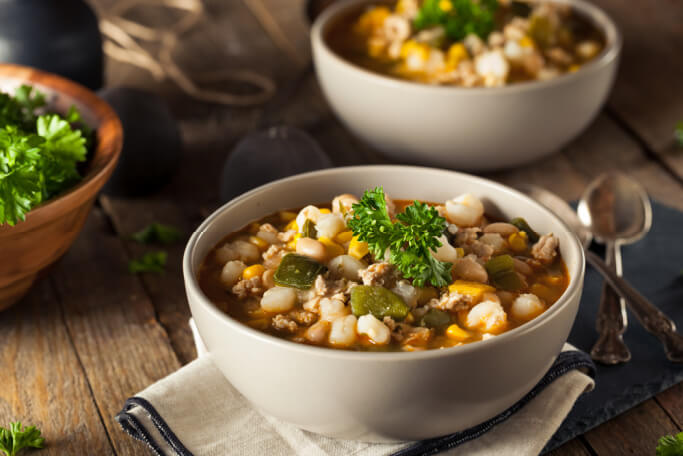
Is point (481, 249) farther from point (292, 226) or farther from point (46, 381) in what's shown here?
point (46, 381)

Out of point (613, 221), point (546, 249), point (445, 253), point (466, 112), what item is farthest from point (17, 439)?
point (613, 221)

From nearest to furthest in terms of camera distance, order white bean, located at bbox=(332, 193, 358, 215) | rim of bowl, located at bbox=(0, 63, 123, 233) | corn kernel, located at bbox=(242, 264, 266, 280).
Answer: corn kernel, located at bbox=(242, 264, 266, 280), white bean, located at bbox=(332, 193, 358, 215), rim of bowl, located at bbox=(0, 63, 123, 233)

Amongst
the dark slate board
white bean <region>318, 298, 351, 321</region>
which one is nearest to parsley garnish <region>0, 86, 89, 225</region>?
white bean <region>318, 298, 351, 321</region>

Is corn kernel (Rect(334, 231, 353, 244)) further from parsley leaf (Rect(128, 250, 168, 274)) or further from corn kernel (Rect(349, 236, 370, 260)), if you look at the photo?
parsley leaf (Rect(128, 250, 168, 274))

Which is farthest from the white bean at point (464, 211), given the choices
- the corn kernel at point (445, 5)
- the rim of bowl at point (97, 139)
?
the corn kernel at point (445, 5)

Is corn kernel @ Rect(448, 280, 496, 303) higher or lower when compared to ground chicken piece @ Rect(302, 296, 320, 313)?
higher

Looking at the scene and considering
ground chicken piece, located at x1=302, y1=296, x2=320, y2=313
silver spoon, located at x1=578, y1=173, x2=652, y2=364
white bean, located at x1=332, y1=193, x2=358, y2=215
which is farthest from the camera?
silver spoon, located at x1=578, y1=173, x2=652, y2=364

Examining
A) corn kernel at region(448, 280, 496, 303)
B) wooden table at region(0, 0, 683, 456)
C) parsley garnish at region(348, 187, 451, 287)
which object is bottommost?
wooden table at region(0, 0, 683, 456)

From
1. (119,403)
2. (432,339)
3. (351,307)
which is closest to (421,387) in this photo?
(432,339)

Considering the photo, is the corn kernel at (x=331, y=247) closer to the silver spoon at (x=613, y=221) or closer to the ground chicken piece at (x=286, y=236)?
the ground chicken piece at (x=286, y=236)
